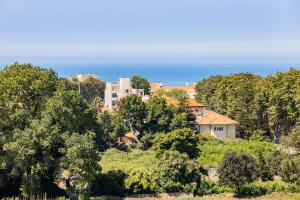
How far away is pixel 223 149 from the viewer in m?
47.7

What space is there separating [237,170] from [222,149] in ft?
45.6

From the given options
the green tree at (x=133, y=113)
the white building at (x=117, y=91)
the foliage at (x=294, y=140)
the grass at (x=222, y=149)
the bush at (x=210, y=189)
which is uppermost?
the white building at (x=117, y=91)

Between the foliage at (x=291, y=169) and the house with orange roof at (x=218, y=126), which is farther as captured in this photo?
the house with orange roof at (x=218, y=126)

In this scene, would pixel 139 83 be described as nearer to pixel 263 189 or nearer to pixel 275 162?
pixel 275 162

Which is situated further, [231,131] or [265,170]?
[231,131]

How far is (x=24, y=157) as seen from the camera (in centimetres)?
2923

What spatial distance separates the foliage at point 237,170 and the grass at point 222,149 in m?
7.00

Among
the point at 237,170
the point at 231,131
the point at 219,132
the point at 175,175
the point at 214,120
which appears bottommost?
the point at 175,175

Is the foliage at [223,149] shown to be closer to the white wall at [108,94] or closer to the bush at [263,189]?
the bush at [263,189]

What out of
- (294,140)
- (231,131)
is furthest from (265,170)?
(231,131)

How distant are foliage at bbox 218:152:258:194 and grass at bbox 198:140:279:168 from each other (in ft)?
23.0

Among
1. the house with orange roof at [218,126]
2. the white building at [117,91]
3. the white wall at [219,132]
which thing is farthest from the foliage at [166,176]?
the white building at [117,91]

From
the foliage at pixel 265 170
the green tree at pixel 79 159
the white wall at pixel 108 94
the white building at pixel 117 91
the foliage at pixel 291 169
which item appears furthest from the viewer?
the white wall at pixel 108 94

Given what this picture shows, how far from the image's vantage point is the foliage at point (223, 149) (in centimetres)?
4423
